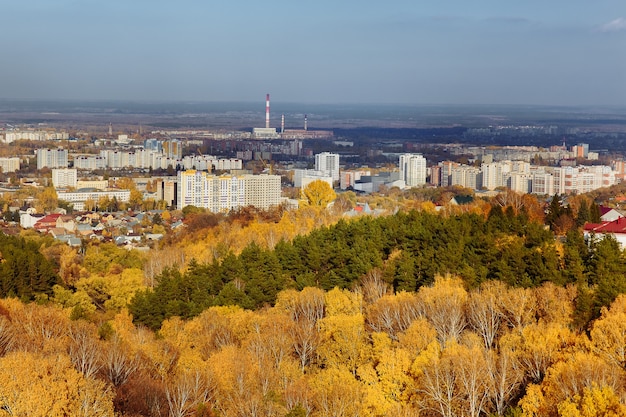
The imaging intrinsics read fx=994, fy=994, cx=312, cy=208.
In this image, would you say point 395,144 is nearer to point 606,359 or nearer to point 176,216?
point 176,216

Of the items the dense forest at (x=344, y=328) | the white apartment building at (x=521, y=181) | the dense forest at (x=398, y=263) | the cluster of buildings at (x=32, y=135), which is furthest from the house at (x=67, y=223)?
the cluster of buildings at (x=32, y=135)

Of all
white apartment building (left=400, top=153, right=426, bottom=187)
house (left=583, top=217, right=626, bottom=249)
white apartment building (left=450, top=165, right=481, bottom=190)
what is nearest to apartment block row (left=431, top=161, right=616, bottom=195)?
white apartment building (left=450, top=165, right=481, bottom=190)

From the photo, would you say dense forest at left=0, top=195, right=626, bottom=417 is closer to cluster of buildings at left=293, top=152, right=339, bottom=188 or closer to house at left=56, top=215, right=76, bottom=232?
house at left=56, top=215, right=76, bottom=232

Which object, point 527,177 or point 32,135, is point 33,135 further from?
point 527,177

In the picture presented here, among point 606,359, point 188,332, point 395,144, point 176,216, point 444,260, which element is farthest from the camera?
point 395,144

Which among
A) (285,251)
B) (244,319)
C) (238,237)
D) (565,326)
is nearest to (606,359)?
(565,326)

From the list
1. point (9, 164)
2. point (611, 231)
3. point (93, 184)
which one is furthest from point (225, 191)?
point (611, 231)
